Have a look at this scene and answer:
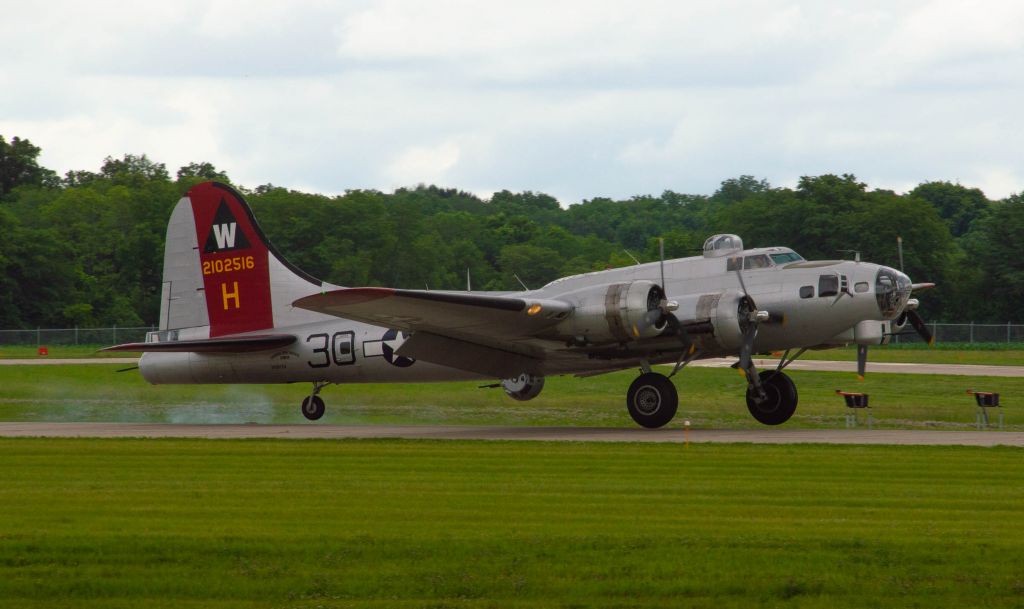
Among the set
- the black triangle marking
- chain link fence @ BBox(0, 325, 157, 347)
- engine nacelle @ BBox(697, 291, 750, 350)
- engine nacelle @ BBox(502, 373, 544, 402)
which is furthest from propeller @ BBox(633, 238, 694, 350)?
chain link fence @ BBox(0, 325, 157, 347)

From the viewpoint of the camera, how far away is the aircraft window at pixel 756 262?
2847 centimetres

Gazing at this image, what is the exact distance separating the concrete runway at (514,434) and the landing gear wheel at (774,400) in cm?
39

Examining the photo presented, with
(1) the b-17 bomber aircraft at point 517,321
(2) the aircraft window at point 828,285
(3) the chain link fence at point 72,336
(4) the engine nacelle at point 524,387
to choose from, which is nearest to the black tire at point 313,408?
(1) the b-17 bomber aircraft at point 517,321

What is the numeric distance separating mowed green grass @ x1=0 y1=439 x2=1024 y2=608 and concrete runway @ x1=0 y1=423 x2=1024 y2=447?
3.82 m

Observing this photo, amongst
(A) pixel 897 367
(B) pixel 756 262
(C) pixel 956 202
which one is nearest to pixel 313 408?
(B) pixel 756 262

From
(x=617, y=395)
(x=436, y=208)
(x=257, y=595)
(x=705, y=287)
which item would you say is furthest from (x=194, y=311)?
(x=436, y=208)

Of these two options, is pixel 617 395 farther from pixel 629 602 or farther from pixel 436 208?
pixel 436 208

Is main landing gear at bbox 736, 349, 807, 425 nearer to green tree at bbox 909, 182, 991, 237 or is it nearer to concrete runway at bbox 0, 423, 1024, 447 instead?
concrete runway at bbox 0, 423, 1024, 447

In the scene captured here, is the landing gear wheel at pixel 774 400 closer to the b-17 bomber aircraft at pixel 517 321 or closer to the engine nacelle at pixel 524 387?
the b-17 bomber aircraft at pixel 517 321

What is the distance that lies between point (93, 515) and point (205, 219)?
63.2ft

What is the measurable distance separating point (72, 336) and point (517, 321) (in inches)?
2098

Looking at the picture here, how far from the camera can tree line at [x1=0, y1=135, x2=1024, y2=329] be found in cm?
7369

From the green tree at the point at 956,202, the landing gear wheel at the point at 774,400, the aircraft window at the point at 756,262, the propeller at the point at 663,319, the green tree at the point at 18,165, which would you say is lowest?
the landing gear wheel at the point at 774,400

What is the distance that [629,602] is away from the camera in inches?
460
